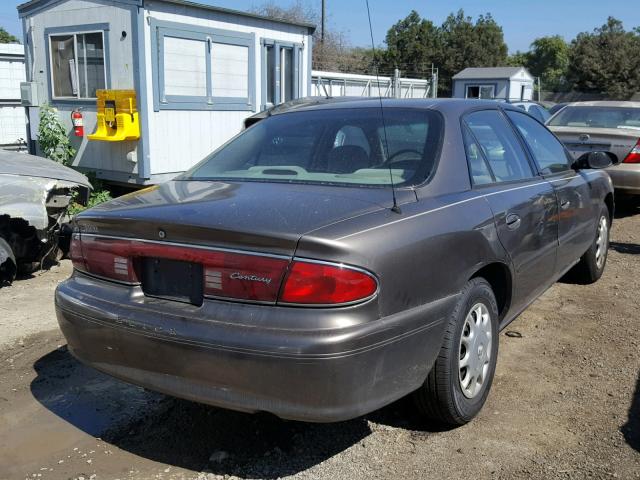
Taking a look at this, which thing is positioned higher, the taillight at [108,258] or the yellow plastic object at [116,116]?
the yellow plastic object at [116,116]

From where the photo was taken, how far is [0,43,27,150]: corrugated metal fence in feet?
45.8

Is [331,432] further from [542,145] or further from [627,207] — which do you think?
[627,207]

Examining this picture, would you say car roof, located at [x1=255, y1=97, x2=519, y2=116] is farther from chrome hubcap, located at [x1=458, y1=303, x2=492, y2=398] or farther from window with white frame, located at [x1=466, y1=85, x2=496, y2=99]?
window with white frame, located at [x1=466, y1=85, x2=496, y2=99]

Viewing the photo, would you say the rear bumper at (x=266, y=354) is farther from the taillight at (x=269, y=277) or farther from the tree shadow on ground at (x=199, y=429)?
the tree shadow on ground at (x=199, y=429)

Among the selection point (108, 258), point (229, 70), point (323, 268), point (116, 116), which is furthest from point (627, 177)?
point (108, 258)

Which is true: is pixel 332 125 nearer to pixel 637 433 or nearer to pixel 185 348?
pixel 185 348

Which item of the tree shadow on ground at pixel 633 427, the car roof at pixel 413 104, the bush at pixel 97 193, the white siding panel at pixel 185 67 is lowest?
the tree shadow on ground at pixel 633 427

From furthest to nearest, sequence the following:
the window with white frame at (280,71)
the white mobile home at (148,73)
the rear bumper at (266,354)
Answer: the window with white frame at (280,71) < the white mobile home at (148,73) < the rear bumper at (266,354)

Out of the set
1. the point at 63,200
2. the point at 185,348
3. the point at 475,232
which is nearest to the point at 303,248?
the point at 185,348

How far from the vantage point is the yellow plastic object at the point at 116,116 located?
8.77 metres

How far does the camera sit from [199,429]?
330 cm

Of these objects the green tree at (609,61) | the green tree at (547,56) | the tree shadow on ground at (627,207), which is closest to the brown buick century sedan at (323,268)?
the tree shadow on ground at (627,207)

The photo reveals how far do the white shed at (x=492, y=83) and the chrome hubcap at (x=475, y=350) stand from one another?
28.8 metres

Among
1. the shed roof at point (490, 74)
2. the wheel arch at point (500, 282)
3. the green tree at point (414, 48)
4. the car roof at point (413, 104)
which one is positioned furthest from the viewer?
the green tree at point (414, 48)
